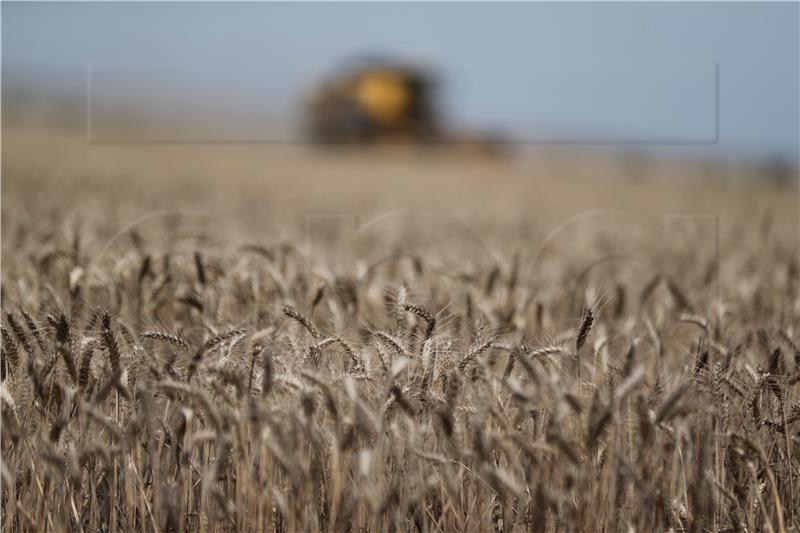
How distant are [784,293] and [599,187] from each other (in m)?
11.9

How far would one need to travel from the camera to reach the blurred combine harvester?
2017cm

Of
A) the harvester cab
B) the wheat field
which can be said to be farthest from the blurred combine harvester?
the wheat field

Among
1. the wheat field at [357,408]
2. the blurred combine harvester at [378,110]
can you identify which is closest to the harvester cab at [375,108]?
the blurred combine harvester at [378,110]

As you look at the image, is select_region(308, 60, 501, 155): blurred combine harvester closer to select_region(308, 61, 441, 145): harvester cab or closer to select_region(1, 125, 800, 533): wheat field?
select_region(308, 61, 441, 145): harvester cab

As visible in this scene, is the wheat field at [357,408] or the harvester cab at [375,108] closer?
the wheat field at [357,408]

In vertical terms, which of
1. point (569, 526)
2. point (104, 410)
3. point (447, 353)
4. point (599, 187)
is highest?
point (599, 187)

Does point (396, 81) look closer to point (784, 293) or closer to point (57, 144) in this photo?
point (57, 144)

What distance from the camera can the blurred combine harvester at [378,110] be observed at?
20.2 metres

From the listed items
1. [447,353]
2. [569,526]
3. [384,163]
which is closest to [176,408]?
[447,353]

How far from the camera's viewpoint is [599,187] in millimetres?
15992

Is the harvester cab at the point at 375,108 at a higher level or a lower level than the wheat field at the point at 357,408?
higher

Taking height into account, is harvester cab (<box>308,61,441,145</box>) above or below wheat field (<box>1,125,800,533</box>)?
above

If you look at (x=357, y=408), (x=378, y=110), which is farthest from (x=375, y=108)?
(x=357, y=408)

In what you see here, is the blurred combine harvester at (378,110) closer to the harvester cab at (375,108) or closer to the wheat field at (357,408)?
the harvester cab at (375,108)
